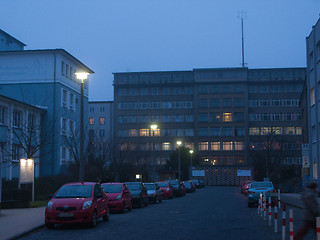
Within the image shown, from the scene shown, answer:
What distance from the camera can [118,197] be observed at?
2247cm

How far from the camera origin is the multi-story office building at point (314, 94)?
38125 millimetres

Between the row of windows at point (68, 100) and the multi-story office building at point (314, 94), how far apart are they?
82.4 ft

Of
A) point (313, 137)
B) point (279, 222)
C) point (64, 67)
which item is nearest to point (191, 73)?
point (64, 67)

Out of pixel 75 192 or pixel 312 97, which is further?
pixel 312 97

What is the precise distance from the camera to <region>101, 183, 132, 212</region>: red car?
72.9 feet

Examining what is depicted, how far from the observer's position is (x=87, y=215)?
1560 cm

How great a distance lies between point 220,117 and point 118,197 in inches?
3272

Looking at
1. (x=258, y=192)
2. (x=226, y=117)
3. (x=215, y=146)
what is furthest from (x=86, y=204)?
(x=226, y=117)

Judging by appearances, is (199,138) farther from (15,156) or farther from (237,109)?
(15,156)

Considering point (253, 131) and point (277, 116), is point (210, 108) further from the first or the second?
point (277, 116)

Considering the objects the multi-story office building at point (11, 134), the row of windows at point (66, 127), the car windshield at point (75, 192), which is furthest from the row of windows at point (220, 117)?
the car windshield at point (75, 192)

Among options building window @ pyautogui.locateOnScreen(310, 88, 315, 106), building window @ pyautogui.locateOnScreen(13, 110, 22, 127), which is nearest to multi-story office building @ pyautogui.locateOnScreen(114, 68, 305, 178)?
building window @ pyautogui.locateOnScreen(13, 110, 22, 127)

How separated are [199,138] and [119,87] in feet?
70.5

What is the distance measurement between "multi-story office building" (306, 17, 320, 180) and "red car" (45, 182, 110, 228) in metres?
26.2
